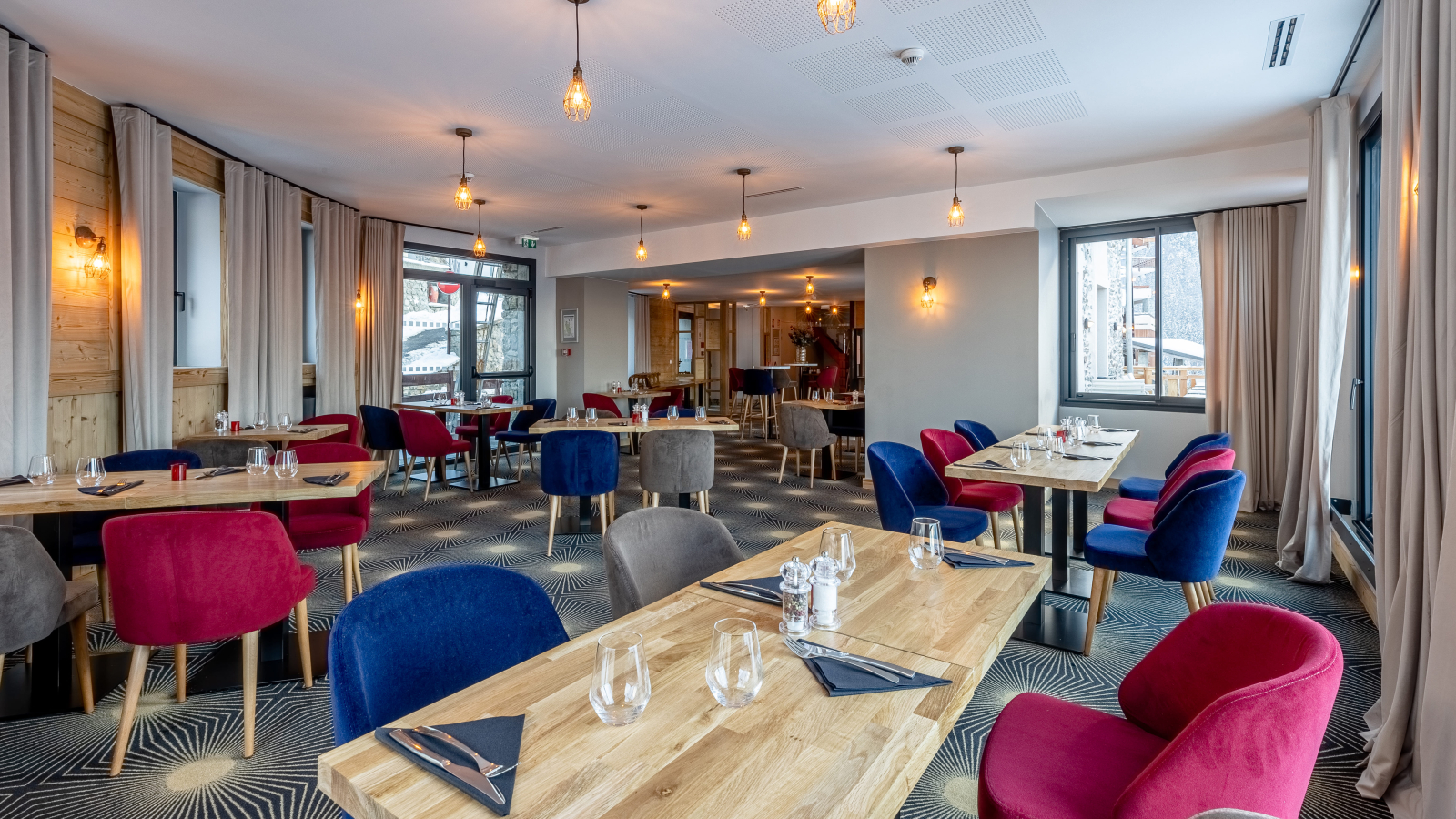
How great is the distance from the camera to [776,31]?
146 inches

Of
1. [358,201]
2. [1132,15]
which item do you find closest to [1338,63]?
[1132,15]

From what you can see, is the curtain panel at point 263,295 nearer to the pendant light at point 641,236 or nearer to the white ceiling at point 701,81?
the white ceiling at point 701,81

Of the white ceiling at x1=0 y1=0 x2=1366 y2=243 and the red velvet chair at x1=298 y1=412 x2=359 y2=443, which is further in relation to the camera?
the red velvet chair at x1=298 y1=412 x2=359 y2=443

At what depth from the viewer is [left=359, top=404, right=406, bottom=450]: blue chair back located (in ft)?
24.3

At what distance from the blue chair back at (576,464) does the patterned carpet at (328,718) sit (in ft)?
1.40

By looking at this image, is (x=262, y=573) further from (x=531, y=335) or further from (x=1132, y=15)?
(x=531, y=335)

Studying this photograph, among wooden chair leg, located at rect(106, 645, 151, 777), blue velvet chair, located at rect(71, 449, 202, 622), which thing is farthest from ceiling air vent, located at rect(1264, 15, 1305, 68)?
blue velvet chair, located at rect(71, 449, 202, 622)

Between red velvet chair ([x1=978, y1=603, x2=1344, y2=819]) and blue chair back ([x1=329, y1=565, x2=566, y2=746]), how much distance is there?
1.09 m

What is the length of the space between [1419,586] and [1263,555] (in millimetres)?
3131

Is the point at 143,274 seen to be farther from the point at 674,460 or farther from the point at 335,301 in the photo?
the point at 674,460

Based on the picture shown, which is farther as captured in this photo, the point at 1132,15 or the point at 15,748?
the point at 1132,15

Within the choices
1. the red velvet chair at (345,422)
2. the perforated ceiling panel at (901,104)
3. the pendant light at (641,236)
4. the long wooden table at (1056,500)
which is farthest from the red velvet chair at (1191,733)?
the pendant light at (641,236)

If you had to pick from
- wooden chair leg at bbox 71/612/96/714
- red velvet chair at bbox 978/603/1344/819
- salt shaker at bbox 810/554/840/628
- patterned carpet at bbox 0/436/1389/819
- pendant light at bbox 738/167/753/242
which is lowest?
patterned carpet at bbox 0/436/1389/819

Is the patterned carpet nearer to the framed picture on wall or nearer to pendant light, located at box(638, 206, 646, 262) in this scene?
pendant light, located at box(638, 206, 646, 262)
